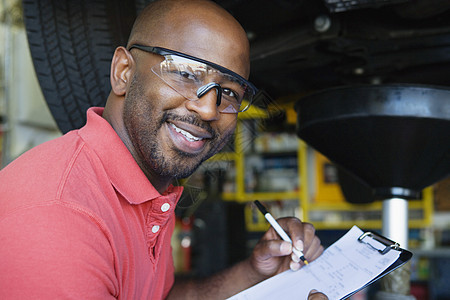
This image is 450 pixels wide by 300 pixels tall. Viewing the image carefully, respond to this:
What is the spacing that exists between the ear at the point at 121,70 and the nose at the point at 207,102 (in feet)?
0.51

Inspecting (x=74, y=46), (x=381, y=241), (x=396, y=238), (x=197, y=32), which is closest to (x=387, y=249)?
(x=381, y=241)

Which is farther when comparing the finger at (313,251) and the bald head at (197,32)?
the finger at (313,251)

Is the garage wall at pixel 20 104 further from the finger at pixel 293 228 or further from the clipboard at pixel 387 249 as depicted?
the clipboard at pixel 387 249

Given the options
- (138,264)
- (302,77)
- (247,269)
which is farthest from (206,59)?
(302,77)

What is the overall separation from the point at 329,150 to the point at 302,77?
0.52 meters

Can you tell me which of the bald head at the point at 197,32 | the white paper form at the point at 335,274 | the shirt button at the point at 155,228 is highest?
the bald head at the point at 197,32

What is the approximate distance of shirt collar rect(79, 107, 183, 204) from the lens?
798 millimetres

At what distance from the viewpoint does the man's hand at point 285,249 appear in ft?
3.22

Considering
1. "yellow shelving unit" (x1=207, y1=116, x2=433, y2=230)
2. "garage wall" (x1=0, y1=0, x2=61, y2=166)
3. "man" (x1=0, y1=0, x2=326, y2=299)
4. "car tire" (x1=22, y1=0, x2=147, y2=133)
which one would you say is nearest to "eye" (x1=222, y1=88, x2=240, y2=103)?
"man" (x1=0, y1=0, x2=326, y2=299)

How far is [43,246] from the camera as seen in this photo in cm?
60

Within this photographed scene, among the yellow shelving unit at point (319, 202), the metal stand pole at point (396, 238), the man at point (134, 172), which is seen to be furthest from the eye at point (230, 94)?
→ the yellow shelving unit at point (319, 202)

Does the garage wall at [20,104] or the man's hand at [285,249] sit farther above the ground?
the garage wall at [20,104]

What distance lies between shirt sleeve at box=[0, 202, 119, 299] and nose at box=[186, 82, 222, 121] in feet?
0.98

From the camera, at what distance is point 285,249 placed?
0.98m
